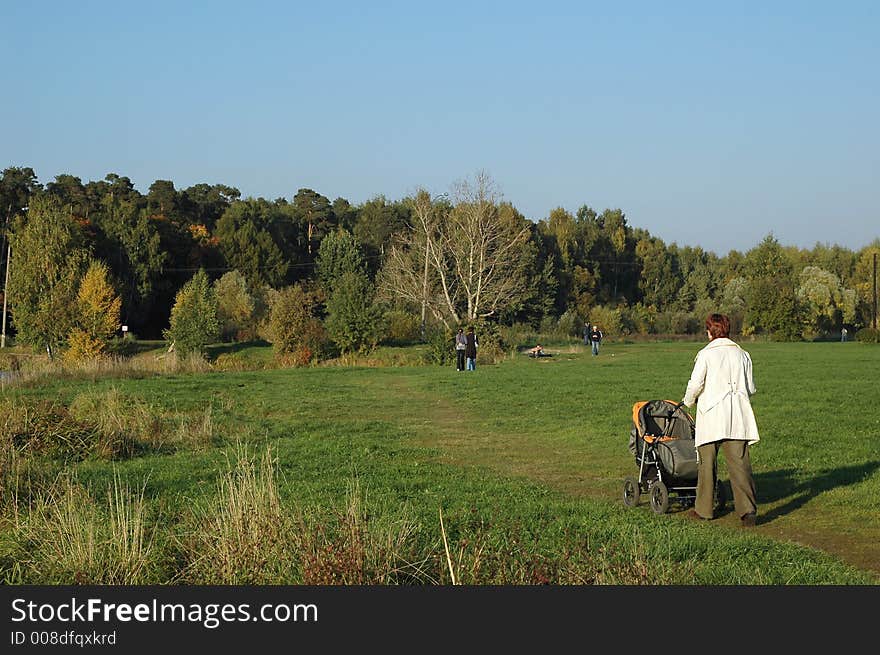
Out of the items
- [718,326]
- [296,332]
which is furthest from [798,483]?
[296,332]

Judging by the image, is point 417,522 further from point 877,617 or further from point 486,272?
→ point 486,272

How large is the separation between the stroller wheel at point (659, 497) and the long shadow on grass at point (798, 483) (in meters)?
1.05

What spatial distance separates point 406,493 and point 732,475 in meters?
3.68

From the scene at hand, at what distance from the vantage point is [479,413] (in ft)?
71.1

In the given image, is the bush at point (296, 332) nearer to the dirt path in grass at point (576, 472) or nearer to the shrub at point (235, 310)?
the shrub at point (235, 310)

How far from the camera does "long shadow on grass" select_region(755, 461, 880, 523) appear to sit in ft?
36.5

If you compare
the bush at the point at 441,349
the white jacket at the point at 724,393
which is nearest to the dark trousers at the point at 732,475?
the white jacket at the point at 724,393

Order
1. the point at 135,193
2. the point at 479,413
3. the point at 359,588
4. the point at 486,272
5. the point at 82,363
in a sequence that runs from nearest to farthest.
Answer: the point at 359,588 < the point at 479,413 < the point at 82,363 < the point at 486,272 < the point at 135,193

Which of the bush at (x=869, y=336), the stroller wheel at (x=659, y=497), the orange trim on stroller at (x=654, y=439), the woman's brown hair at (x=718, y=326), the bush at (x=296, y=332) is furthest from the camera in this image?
the bush at (x=869, y=336)

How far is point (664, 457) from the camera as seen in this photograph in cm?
1053

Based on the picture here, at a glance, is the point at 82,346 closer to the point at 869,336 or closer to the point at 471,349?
the point at 471,349

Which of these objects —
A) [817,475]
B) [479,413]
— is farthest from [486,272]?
[817,475]

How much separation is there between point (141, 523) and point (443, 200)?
227 ft

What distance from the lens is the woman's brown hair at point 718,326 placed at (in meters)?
10.2
